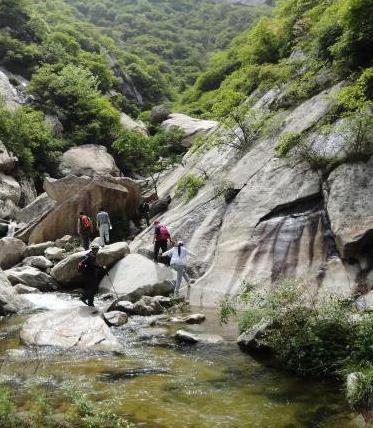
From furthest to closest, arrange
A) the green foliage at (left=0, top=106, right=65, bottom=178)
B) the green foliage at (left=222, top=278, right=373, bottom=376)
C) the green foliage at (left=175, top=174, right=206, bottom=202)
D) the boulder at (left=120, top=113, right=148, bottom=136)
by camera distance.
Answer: the boulder at (left=120, top=113, right=148, bottom=136)
the green foliage at (left=0, top=106, right=65, bottom=178)
the green foliage at (left=175, top=174, right=206, bottom=202)
the green foliage at (left=222, top=278, right=373, bottom=376)

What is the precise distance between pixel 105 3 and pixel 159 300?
130 meters

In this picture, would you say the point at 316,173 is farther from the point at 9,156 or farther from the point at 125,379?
the point at 9,156

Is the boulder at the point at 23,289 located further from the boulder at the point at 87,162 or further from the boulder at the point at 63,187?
the boulder at the point at 87,162

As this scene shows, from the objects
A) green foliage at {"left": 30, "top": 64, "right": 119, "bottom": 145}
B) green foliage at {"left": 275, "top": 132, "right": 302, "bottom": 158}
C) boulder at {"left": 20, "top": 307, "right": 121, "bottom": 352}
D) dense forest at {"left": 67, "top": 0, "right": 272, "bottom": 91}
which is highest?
dense forest at {"left": 67, "top": 0, "right": 272, "bottom": 91}

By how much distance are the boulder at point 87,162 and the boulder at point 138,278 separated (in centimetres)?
1722

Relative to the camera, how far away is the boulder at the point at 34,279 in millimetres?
19891

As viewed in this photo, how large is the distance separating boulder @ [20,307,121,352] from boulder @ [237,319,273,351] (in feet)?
9.74

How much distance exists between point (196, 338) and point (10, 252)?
45.3 feet

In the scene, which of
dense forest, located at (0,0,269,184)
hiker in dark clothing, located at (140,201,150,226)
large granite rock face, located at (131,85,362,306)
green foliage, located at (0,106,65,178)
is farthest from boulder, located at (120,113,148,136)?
large granite rock face, located at (131,85,362,306)

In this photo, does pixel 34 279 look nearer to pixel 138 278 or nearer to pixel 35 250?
pixel 138 278

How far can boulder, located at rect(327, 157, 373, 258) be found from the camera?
15398 mm

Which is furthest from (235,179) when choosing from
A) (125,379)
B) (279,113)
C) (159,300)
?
(125,379)

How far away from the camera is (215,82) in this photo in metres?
60.9

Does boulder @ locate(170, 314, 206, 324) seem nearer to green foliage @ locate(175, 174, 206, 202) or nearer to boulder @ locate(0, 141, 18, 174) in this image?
green foliage @ locate(175, 174, 206, 202)
